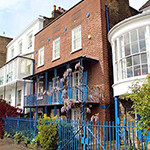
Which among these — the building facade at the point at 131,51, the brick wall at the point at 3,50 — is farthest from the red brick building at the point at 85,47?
the brick wall at the point at 3,50

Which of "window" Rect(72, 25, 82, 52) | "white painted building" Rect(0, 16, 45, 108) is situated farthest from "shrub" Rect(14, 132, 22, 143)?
"white painted building" Rect(0, 16, 45, 108)

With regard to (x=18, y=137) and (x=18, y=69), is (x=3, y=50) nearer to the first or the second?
(x=18, y=69)

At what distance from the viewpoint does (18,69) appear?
19.0m

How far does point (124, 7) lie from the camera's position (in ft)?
47.7

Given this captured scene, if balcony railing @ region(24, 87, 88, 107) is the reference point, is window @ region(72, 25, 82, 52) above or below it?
above

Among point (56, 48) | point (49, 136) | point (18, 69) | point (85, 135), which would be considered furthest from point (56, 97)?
point (18, 69)

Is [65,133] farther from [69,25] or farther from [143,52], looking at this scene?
[69,25]

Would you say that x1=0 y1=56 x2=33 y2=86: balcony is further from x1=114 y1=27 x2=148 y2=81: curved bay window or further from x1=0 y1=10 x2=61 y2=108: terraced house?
x1=114 y1=27 x2=148 y2=81: curved bay window

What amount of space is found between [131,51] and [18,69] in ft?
42.0

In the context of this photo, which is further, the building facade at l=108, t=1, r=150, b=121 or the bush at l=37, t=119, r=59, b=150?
the building facade at l=108, t=1, r=150, b=121

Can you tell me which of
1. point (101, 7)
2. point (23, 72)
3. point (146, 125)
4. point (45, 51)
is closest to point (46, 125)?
point (146, 125)

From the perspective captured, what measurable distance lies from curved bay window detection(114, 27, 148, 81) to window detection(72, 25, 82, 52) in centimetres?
442

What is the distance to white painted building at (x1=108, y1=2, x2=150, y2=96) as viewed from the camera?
28.2ft

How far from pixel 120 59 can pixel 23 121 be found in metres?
6.07
